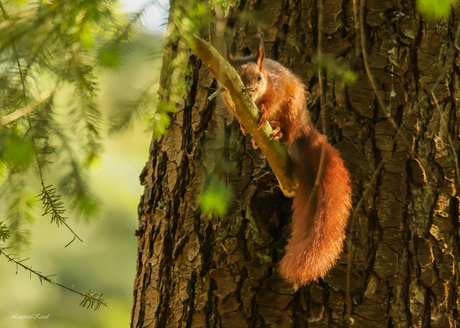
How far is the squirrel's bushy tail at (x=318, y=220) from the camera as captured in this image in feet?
4.75

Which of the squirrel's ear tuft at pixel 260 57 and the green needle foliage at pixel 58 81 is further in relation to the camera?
the squirrel's ear tuft at pixel 260 57

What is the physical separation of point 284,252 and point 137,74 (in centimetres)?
94

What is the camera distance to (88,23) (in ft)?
2.70

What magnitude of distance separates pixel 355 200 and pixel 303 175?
0.21m

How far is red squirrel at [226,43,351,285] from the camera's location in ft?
4.80

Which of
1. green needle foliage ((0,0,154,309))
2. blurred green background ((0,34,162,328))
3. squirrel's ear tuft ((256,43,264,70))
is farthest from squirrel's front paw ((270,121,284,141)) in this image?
blurred green background ((0,34,162,328))

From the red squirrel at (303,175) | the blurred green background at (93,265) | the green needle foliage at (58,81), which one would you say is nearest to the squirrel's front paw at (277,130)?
the red squirrel at (303,175)

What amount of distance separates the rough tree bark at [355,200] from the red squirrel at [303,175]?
58 mm

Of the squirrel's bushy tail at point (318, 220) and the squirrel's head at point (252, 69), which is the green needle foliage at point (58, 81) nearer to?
the squirrel's bushy tail at point (318, 220)

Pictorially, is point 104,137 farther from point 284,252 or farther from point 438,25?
point 438,25

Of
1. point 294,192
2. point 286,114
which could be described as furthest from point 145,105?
point 286,114

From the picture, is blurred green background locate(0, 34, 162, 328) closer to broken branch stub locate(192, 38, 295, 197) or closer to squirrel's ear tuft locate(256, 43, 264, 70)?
squirrel's ear tuft locate(256, 43, 264, 70)

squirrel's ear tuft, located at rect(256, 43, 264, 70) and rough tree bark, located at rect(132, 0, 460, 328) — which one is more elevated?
squirrel's ear tuft, located at rect(256, 43, 264, 70)

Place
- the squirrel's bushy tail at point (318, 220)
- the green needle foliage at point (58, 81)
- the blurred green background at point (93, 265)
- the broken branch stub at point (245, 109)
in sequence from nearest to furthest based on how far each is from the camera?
the green needle foliage at point (58, 81), the broken branch stub at point (245, 109), the squirrel's bushy tail at point (318, 220), the blurred green background at point (93, 265)
